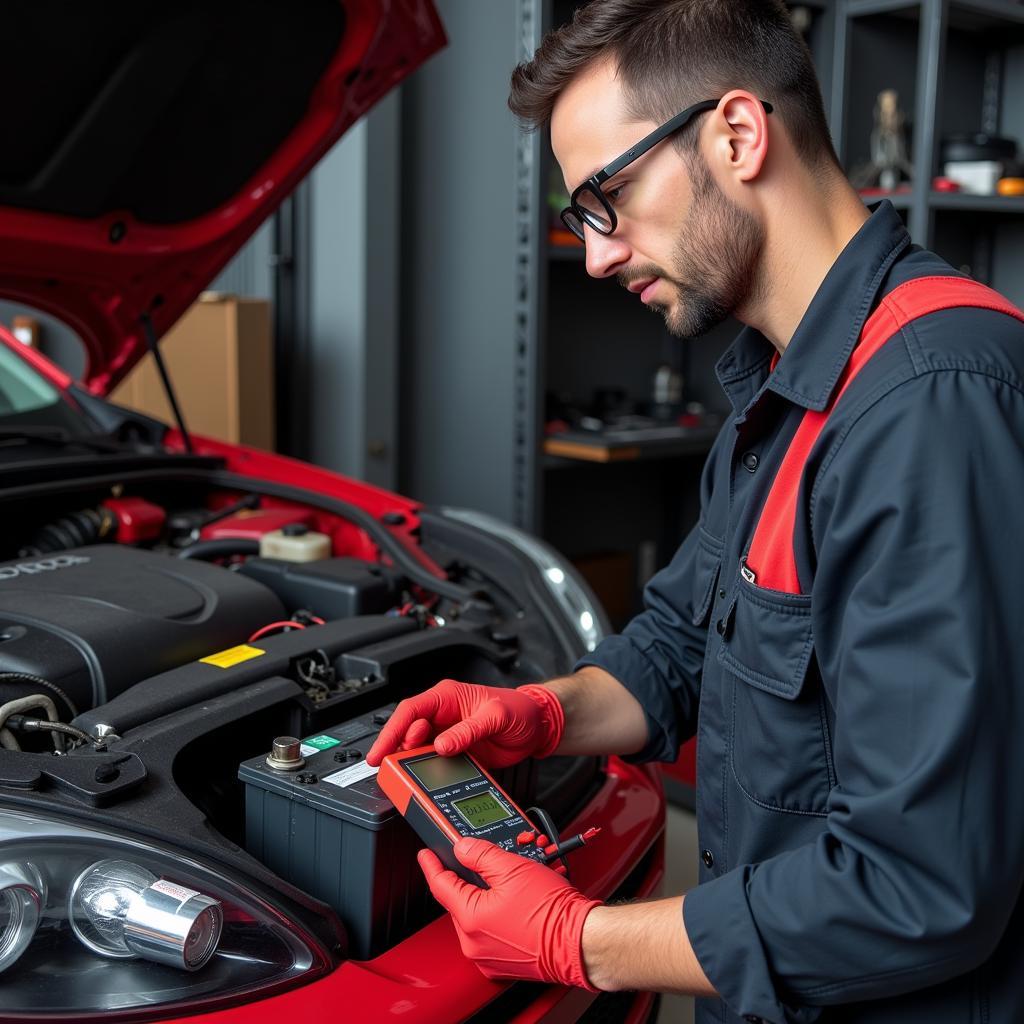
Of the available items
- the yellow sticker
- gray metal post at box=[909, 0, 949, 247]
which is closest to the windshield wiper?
the yellow sticker

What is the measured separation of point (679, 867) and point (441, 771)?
1.48m

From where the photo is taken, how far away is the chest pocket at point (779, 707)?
96cm

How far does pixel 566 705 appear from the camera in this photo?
1.27 meters

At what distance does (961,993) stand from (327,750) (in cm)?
59

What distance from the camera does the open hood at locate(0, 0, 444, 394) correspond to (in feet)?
5.33

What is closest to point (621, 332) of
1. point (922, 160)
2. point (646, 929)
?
point (922, 160)

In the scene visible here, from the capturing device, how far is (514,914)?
0.93 meters

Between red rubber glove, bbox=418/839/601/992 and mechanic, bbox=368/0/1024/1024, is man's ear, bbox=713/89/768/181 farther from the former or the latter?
red rubber glove, bbox=418/839/601/992

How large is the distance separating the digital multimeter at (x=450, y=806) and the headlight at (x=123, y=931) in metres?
0.13

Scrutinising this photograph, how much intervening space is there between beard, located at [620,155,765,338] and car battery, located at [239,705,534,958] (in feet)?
1.74

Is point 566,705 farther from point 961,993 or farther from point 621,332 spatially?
point 621,332

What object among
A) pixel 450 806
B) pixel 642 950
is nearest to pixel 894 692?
pixel 642 950

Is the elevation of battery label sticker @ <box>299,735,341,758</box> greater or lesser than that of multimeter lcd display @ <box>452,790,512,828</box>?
greater

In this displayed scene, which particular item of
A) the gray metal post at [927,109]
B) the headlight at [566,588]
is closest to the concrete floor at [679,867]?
the headlight at [566,588]
